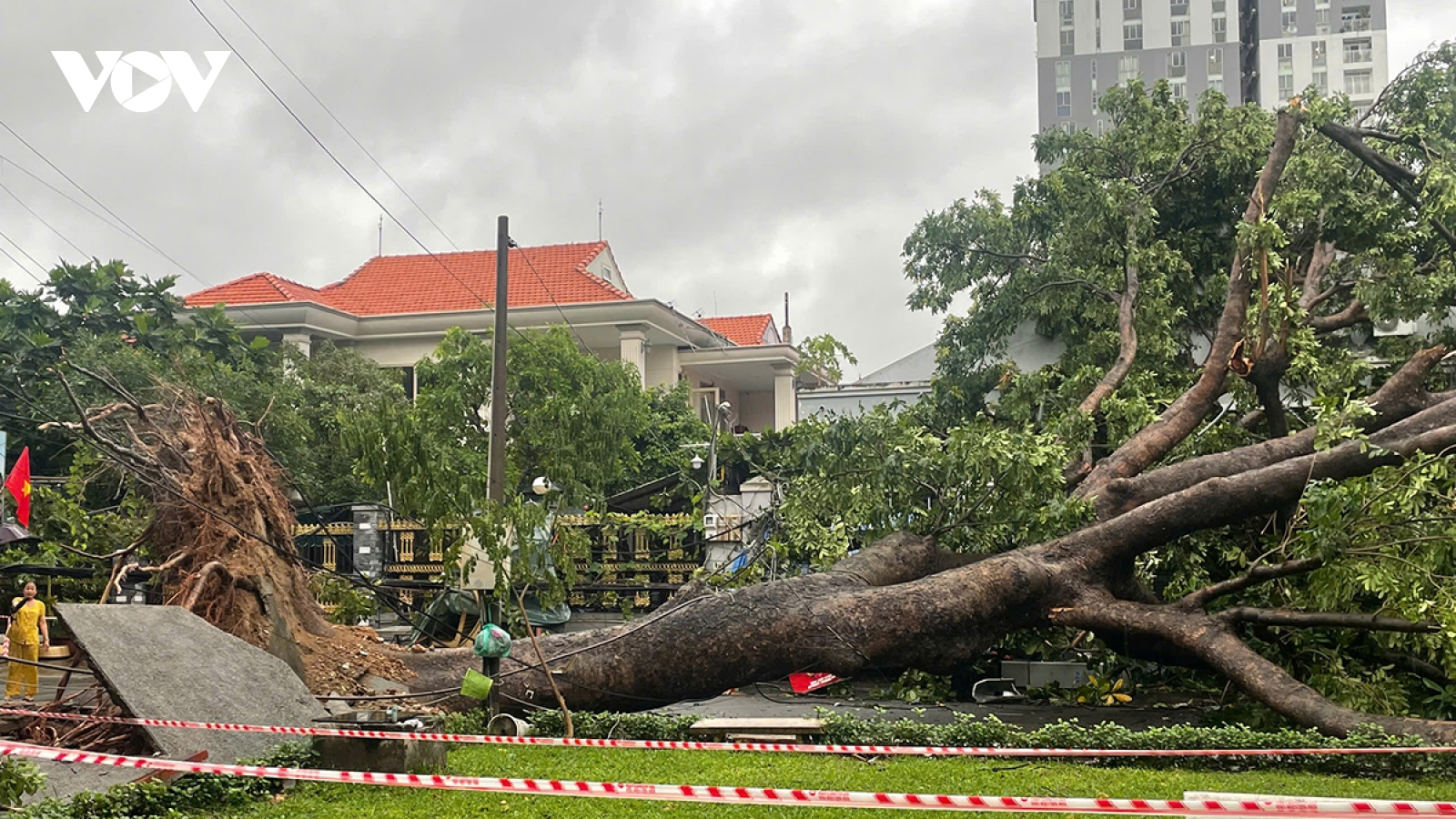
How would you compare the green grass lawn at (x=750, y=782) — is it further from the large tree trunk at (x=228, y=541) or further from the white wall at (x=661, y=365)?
the white wall at (x=661, y=365)

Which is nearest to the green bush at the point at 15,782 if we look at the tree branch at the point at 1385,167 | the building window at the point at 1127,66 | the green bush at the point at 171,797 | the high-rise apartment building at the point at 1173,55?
the green bush at the point at 171,797

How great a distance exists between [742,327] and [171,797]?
3049 centimetres

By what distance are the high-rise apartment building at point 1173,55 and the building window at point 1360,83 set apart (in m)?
0.04

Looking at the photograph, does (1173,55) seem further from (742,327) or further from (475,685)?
(475,685)

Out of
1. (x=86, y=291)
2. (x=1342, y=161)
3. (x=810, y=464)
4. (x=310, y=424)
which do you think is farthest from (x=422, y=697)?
(x=86, y=291)

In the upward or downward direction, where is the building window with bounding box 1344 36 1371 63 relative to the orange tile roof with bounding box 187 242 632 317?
upward

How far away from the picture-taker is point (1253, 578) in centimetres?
886

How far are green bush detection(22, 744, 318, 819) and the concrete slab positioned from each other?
17cm

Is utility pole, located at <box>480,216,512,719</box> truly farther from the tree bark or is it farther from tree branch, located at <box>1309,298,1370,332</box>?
tree branch, located at <box>1309,298,1370,332</box>

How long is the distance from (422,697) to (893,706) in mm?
4798

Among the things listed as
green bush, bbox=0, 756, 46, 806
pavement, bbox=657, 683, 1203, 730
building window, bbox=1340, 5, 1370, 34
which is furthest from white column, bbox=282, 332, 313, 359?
building window, bbox=1340, 5, 1370, 34

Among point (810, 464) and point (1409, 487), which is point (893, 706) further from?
point (1409, 487)

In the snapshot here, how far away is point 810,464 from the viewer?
11.9 m

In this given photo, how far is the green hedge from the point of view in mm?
7254
